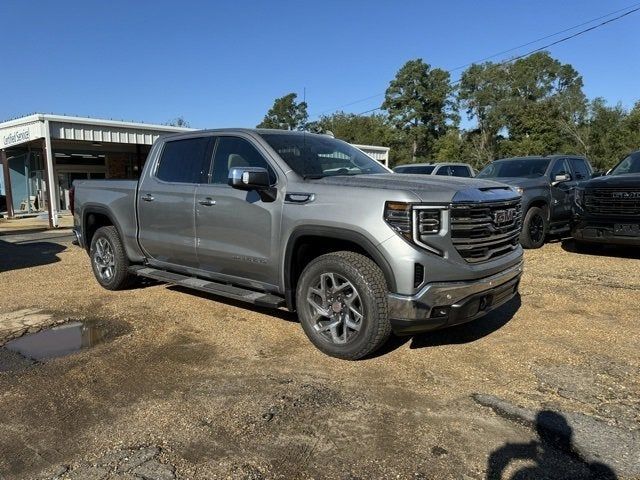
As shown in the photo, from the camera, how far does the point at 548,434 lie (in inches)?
124

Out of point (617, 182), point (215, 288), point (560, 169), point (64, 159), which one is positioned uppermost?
point (64, 159)

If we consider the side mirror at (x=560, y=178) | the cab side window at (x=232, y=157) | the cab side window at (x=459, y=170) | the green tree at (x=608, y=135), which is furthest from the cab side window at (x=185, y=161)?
the green tree at (x=608, y=135)

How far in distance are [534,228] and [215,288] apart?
7.22 metres

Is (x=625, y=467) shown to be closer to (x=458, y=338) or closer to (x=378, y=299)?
(x=378, y=299)

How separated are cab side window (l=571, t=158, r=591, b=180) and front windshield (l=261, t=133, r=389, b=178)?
7805 mm

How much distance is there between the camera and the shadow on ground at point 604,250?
30.4 feet

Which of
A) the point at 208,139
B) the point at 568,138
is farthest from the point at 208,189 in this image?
the point at 568,138

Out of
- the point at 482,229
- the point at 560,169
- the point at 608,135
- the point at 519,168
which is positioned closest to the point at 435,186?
the point at 482,229

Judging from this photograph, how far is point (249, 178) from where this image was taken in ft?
14.6

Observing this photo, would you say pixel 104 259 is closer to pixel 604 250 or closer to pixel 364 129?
pixel 604 250

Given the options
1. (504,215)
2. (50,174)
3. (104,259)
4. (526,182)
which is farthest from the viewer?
(50,174)

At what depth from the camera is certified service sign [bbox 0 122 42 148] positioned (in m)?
17.7

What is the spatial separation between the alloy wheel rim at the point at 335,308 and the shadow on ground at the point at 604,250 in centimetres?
691

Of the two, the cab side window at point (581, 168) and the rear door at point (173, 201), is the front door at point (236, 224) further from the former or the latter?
the cab side window at point (581, 168)
